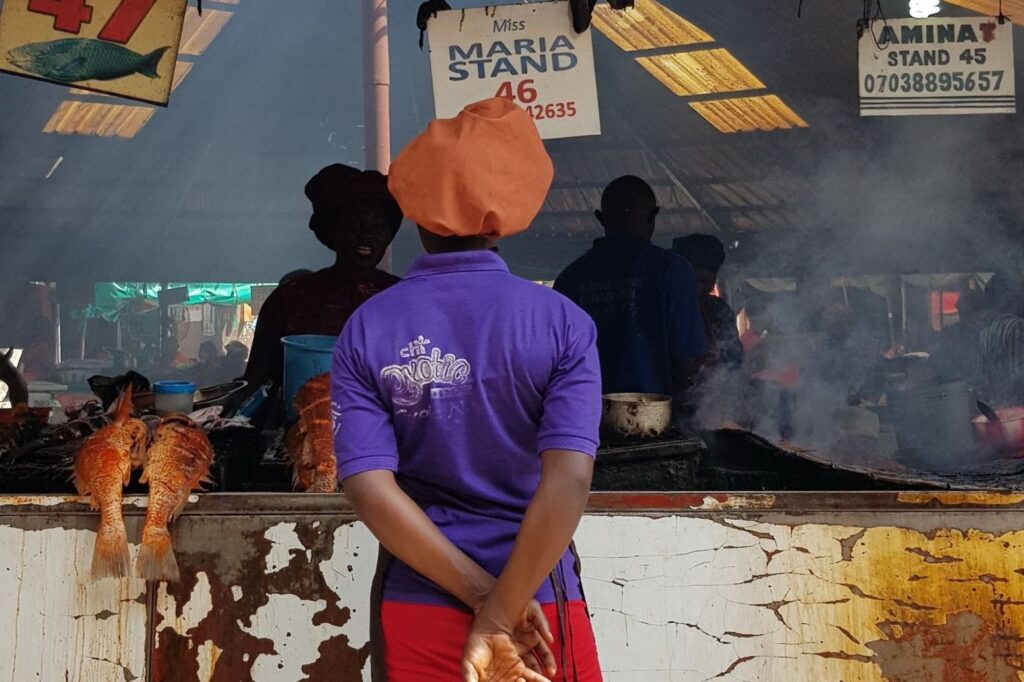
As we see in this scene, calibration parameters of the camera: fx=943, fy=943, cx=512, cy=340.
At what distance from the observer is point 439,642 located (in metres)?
1.71

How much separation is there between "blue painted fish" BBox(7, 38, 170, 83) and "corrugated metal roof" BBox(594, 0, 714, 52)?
4.63 m

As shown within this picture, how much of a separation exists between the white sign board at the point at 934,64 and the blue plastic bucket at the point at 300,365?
3338mm

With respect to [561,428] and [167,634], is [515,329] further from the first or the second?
[167,634]

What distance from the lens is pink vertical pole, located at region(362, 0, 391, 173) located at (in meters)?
7.65

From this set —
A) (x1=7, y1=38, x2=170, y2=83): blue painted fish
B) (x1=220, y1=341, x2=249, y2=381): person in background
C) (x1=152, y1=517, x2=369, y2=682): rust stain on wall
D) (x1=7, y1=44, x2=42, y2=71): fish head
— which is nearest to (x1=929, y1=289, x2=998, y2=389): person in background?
(x1=152, y1=517, x2=369, y2=682): rust stain on wall

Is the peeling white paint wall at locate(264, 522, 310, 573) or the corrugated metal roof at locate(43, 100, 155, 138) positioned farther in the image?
the corrugated metal roof at locate(43, 100, 155, 138)

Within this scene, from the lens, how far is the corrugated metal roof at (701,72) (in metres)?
8.73

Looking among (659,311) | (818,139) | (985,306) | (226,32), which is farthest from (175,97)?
(985,306)

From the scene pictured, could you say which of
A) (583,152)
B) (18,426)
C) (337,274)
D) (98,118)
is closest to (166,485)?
(18,426)

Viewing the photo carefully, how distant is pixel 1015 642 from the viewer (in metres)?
3.01

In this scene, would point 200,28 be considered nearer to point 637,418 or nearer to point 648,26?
point 648,26

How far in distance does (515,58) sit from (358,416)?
3.49 m

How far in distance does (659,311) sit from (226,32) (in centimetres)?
711

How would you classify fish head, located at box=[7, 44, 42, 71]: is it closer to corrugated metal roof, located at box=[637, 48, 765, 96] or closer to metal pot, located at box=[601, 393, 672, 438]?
metal pot, located at box=[601, 393, 672, 438]
